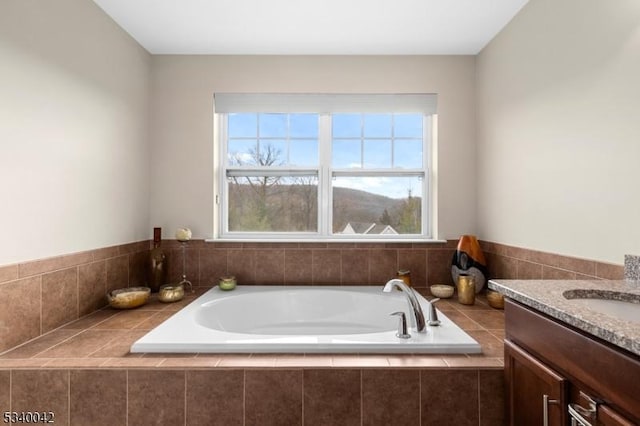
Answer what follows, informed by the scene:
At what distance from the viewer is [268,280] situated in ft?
8.17

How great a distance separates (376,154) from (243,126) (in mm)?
1124

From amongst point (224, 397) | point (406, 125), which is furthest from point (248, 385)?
point (406, 125)

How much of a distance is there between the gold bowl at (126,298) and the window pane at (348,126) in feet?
5.95

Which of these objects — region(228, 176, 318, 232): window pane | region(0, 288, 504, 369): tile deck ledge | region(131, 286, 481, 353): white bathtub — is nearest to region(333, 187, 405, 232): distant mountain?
region(228, 176, 318, 232): window pane

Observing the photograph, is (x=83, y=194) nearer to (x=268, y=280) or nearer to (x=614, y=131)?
(x=268, y=280)

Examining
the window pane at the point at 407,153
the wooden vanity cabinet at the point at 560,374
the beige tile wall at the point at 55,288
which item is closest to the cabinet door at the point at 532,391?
the wooden vanity cabinet at the point at 560,374

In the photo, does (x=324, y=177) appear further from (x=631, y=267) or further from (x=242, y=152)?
(x=631, y=267)

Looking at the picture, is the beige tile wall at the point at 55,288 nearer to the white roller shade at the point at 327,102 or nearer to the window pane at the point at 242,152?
the window pane at the point at 242,152

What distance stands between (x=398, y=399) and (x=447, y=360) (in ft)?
0.85

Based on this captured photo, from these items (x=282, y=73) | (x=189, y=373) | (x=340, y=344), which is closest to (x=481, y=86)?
(x=282, y=73)

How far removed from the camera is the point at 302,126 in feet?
8.66

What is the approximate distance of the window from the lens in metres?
2.62

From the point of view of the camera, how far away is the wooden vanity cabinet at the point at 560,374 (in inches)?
29.4

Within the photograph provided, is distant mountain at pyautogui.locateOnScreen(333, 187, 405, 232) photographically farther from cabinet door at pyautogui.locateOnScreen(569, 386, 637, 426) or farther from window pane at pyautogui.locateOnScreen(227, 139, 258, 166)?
cabinet door at pyautogui.locateOnScreen(569, 386, 637, 426)
